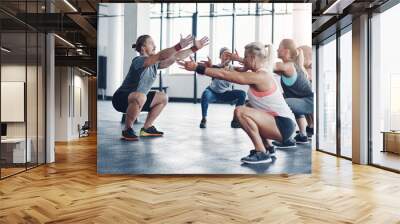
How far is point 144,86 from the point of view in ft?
20.4

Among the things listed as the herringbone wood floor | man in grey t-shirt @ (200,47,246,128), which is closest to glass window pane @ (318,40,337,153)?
the herringbone wood floor

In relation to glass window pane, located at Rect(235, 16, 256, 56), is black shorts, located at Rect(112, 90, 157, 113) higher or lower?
lower

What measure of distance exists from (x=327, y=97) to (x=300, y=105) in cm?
425

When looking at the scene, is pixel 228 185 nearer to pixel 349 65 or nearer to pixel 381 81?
pixel 381 81

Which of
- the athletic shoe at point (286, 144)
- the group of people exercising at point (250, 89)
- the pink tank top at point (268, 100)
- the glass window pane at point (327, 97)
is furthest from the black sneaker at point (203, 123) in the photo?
the glass window pane at point (327, 97)

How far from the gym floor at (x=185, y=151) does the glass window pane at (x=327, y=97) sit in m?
3.96

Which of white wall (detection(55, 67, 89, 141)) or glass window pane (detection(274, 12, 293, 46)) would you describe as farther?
white wall (detection(55, 67, 89, 141))

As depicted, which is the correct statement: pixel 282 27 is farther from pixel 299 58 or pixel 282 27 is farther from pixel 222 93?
pixel 222 93

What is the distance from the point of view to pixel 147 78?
20.4 ft

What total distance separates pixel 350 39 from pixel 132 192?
6.09m

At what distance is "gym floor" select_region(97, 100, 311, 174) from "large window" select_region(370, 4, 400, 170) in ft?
7.00

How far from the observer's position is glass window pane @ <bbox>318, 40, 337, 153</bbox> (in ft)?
31.8

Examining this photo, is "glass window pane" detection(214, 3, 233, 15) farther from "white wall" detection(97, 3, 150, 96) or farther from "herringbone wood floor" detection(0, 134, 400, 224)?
"herringbone wood floor" detection(0, 134, 400, 224)

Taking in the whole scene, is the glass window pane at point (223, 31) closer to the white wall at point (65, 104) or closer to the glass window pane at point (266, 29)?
the glass window pane at point (266, 29)
